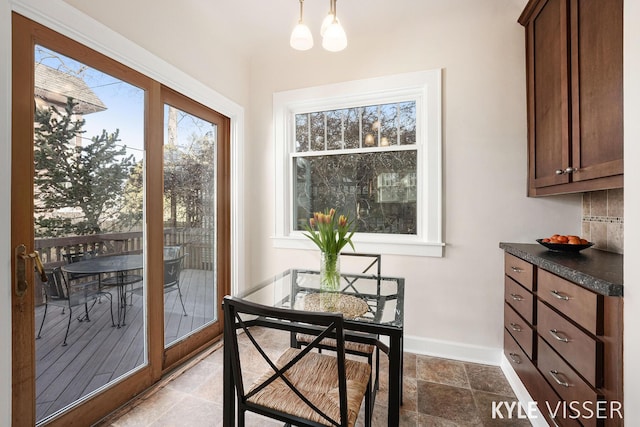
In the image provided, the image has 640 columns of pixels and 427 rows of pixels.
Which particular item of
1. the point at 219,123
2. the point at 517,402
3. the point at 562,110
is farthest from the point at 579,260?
the point at 219,123

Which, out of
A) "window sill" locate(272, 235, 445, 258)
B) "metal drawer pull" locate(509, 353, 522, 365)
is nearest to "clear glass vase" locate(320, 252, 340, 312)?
"window sill" locate(272, 235, 445, 258)

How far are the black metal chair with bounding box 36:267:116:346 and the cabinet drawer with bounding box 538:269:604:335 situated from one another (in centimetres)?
250

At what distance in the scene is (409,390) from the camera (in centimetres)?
200

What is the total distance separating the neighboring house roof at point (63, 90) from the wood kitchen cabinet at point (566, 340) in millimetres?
2612

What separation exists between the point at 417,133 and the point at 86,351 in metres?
2.84

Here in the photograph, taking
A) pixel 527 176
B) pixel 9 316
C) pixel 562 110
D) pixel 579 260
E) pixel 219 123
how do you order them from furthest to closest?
pixel 219 123 < pixel 527 176 < pixel 562 110 < pixel 579 260 < pixel 9 316

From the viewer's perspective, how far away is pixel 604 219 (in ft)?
6.25

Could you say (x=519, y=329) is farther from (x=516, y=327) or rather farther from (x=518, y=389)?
(x=518, y=389)

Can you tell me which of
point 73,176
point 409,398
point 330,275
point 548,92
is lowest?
point 409,398

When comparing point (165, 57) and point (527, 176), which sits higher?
point (165, 57)

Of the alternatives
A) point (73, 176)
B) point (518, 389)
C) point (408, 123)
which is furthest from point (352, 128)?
point (518, 389)

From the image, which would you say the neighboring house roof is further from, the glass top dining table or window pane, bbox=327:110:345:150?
window pane, bbox=327:110:345:150

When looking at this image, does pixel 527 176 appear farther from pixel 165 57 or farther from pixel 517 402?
pixel 165 57

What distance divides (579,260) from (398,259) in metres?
1.26
